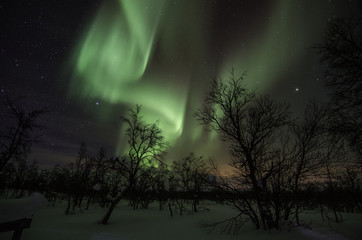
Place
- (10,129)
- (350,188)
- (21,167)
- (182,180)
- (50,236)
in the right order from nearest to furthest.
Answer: (50,236)
(10,129)
(350,188)
(182,180)
(21,167)

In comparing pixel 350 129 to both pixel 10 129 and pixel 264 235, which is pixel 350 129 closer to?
pixel 264 235

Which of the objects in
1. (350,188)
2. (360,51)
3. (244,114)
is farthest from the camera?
(350,188)

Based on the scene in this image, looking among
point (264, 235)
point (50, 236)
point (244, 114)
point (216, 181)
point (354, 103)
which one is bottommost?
point (50, 236)

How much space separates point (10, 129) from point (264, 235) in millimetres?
23401

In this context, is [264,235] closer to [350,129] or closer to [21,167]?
[350,129]

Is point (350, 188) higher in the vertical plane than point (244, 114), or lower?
lower

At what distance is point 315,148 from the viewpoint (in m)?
9.75

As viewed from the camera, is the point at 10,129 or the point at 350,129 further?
the point at 10,129

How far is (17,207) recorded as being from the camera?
4.75 m

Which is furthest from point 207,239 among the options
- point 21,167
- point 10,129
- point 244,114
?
point 21,167

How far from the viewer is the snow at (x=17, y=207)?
4.50 m

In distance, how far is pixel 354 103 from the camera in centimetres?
625

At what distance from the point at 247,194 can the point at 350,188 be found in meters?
26.3

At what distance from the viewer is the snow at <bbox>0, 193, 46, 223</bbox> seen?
4.50 metres
